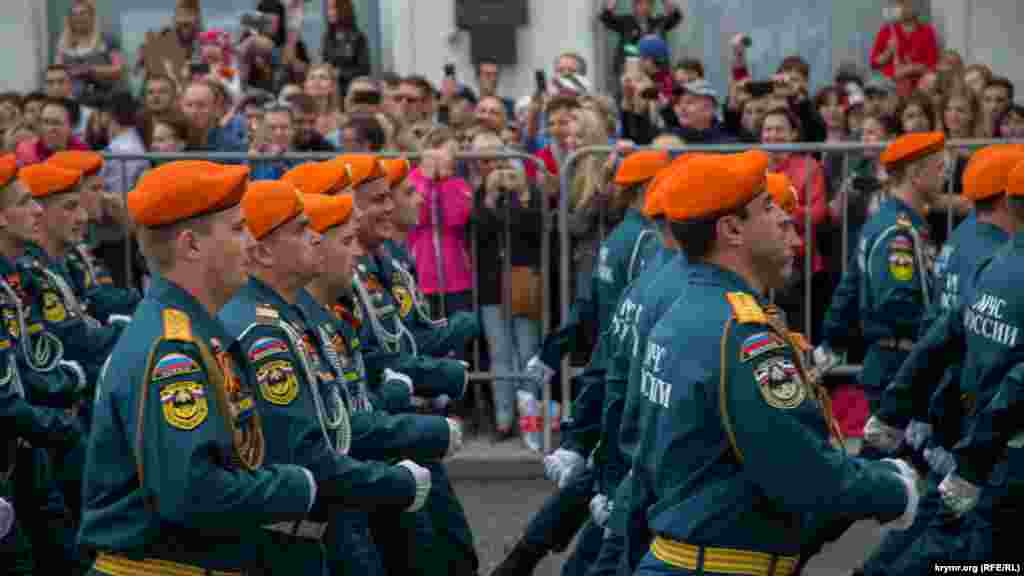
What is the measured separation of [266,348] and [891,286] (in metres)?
4.22

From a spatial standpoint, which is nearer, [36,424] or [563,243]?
[36,424]

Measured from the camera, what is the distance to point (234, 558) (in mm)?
5062

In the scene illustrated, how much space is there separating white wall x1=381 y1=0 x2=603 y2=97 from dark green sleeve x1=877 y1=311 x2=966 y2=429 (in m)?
9.87

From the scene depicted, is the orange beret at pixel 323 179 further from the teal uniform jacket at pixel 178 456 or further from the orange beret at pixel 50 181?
the teal uniform jacket at pixel 178 456

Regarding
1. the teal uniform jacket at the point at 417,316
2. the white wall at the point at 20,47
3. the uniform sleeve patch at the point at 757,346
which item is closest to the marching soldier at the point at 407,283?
the teal uniform jacket at the point at 417,316

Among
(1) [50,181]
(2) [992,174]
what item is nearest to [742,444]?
(2) [992,174]

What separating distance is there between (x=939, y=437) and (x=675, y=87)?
6388 mm

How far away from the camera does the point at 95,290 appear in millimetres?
10430

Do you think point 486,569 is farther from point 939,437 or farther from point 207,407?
point 207,407

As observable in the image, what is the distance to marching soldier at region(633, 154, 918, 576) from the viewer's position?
15.7 ft

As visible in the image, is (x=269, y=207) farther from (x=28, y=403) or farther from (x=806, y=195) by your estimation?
(x=806, y=195)

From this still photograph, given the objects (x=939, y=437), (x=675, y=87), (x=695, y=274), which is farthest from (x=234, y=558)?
(x=675, y=87)

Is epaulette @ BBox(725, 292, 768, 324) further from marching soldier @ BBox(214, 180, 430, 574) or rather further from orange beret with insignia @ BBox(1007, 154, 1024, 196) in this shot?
orange beret with insignia @ BBox(1007, 154, 1024, 196)

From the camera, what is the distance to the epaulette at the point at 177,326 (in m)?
4.88
